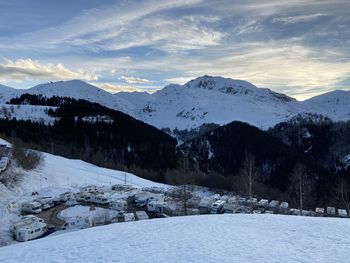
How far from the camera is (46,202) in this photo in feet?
147

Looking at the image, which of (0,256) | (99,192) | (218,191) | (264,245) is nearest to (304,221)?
(264,245)

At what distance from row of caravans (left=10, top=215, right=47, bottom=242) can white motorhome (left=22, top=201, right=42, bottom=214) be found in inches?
210

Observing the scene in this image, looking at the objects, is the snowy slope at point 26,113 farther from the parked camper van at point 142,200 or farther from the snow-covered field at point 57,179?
the parked camper van at point 142,200

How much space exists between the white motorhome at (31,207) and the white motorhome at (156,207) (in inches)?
463

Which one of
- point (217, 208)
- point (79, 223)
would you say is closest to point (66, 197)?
point (79, 223)

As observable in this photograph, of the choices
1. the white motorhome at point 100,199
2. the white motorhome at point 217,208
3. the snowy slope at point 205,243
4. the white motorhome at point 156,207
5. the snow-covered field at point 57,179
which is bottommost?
the white motorhome at point 217,208

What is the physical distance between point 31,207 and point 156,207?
43.2ft

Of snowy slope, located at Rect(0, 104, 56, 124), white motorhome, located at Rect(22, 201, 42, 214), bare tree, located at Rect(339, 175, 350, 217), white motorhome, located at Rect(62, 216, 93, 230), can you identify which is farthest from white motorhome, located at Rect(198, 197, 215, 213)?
snowy slope, located at Rect(0, 104, 56, 124)

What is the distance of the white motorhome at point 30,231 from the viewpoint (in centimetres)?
3049

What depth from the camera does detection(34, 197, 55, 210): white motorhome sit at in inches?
1721

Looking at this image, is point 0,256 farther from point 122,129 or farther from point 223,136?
point 223,136

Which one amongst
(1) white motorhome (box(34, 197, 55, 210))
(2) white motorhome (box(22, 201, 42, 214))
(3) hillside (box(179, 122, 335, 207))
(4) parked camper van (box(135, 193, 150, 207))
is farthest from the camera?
(3) hillside (box(179, 122, 335, 207))

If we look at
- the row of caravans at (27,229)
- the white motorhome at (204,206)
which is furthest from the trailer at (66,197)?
the white motorhome at (204,206)

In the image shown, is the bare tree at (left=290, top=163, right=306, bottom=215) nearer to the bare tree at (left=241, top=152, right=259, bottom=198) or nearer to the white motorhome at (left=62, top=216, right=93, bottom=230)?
the bare tree at (left=241, top=152, right=259, bottom=198)
